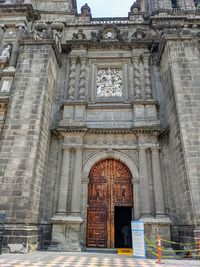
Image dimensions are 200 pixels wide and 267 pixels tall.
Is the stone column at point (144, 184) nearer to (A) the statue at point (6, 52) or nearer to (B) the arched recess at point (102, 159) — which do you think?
(B) the arched recess at point (102, 159)

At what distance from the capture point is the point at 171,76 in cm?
1033

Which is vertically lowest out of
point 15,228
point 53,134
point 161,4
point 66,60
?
point 15,228

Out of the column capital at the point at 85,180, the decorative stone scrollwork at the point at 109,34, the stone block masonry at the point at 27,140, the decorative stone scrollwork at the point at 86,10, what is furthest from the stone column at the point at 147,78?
the decorative stone scrollwork at the point at 86,10

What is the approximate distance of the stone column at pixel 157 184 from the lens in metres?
9.07

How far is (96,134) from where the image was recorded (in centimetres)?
1070

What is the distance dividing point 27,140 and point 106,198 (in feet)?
13.9

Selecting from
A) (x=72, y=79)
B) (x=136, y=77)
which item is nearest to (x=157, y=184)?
(x=136, y=77)

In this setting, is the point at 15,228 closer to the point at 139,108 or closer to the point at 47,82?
the point at 47,82

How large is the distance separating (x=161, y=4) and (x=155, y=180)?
12.7m

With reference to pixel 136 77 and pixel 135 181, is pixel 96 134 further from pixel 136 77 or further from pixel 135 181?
pixel 136 77

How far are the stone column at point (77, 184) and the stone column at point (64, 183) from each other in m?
0.35

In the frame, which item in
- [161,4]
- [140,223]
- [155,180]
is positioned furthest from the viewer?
[161,4]

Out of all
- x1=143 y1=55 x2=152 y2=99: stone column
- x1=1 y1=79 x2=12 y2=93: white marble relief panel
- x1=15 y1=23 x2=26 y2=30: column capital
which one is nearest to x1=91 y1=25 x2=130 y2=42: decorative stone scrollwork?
x1=143 y1=55 x2=152 y2=99: stone column

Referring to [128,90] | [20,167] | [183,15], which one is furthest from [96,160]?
[183,15]
